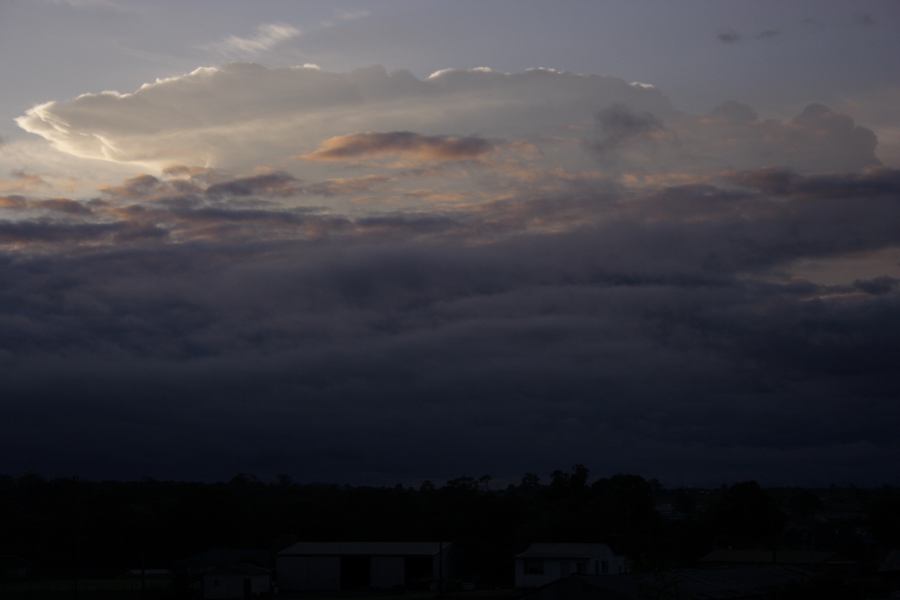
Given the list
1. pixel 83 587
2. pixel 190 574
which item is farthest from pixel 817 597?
pixel 83 587

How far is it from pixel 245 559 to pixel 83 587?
559 inches

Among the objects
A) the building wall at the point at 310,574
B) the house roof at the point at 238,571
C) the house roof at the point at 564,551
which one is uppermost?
the house roof at the point at 564,551

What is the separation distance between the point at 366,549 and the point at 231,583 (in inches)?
639

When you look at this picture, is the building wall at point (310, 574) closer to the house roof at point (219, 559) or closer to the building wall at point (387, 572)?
the building wall at point (387, 572)

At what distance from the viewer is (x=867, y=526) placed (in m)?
142

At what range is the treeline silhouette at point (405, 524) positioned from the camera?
12325cm

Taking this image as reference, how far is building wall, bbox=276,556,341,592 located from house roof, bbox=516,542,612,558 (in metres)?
16.6

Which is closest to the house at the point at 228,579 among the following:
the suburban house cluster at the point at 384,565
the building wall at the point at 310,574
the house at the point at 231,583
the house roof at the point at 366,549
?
the house at the point at 231,583

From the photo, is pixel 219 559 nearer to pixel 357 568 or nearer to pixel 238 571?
pixel 238 571

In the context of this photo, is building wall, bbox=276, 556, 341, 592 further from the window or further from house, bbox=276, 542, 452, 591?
the window

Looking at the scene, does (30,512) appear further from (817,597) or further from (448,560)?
(817,597)

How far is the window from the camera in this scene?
331 feet

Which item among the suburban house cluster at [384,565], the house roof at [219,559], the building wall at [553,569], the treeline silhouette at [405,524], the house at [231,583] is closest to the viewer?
Answer: the house at [231,583]

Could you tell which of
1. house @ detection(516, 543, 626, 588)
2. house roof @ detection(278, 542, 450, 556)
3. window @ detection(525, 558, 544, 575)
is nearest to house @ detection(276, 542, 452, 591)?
house roof @ detection(278, 542, 450, 556)
